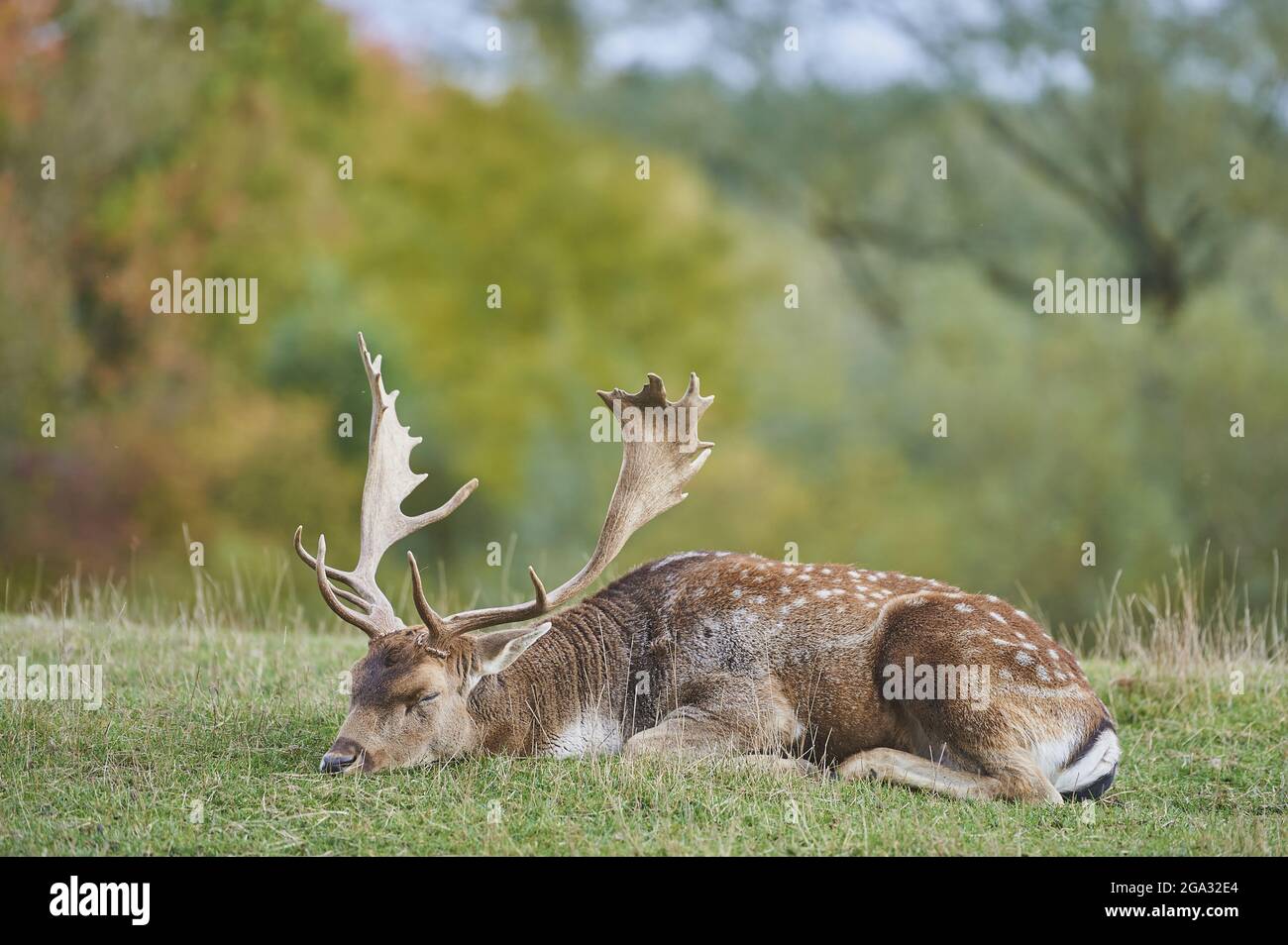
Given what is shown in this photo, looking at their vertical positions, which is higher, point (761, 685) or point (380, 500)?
point (380, 500)

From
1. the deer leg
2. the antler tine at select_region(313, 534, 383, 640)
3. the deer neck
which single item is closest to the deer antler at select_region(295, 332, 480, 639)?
the antler tine at select_region(313, 534, 383, 640)

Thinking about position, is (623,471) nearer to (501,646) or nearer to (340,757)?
(501,646)

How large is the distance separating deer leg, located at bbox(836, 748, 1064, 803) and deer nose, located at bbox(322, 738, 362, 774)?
2094 millimetres

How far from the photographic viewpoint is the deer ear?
22.7 ft

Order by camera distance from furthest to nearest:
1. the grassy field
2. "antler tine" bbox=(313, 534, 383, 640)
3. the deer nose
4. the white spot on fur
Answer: the white spot on fur < "antler tine" bbox=(313, 534, 383, 640) < the deer nose < the grassy field

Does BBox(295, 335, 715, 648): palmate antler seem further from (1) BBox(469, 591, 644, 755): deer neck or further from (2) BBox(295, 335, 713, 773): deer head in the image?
(1) BBox(469, 591, 644, 755): deer neck

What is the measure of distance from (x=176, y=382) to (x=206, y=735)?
2032 cm

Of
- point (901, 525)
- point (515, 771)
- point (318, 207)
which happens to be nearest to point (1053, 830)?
point (515, 771)

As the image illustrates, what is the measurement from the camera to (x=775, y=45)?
1310 inches

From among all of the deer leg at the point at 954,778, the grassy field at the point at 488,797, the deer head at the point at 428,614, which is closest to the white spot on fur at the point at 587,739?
the grassy field at the point at 488,797

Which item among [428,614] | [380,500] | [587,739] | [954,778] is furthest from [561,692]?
[954,778]

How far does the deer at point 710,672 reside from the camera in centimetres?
664

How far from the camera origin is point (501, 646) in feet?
22.8

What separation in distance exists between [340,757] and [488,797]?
645 mm
